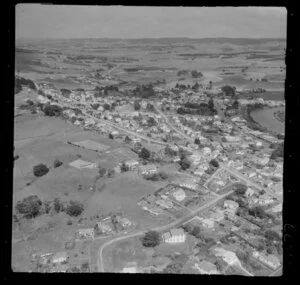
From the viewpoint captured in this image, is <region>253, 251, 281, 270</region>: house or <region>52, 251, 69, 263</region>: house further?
<region>52, 251, 69, 263</region>: house

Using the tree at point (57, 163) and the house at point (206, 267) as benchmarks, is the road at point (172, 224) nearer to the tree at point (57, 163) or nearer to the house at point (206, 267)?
the house at point (206, 267)

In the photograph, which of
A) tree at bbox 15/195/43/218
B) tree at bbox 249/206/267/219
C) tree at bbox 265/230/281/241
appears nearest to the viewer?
tree at bbox 265/230/281/241

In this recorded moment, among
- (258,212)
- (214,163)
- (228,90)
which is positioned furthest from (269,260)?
(228,90)

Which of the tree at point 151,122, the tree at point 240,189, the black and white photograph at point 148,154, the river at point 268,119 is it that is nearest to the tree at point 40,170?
the black and white photograph at point 148,154

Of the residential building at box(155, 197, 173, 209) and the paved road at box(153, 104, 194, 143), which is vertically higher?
the paved road at box(153, 104, 194, 143)

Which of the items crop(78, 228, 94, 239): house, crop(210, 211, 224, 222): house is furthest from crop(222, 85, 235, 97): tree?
crop(78, 228, 94, 239): house

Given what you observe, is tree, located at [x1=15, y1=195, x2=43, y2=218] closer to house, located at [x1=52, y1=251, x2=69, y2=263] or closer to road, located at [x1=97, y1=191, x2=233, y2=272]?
house, located at [x1=52, y1=251, x2=69, y2=263]
